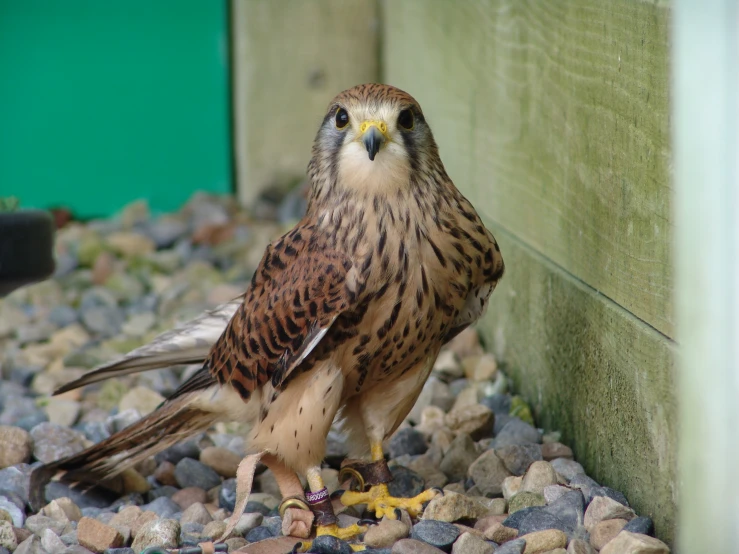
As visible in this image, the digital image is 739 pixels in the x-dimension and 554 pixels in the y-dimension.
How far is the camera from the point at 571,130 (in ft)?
8.34

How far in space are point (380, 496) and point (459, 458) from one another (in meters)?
0.32

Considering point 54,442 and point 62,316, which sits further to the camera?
point 62,316

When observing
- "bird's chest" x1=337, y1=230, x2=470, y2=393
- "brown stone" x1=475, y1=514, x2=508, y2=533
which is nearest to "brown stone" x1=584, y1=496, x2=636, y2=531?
"brown stone" x1=475, y1=514, x2=508, y2=533

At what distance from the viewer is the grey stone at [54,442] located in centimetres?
280

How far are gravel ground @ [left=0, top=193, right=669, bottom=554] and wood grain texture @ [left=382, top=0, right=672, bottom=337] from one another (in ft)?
1.62

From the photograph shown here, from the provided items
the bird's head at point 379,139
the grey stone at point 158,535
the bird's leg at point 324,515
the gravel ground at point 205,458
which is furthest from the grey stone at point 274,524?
the bird's head at point 379,139

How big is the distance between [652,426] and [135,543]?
1.21 metres

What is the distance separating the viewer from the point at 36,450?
2.81m

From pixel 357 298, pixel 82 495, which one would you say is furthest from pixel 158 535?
pixel 357 298

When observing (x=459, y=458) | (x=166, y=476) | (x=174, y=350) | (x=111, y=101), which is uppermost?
(x=111, y=101)

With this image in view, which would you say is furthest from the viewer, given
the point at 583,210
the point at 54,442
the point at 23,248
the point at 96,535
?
the point at 23,248

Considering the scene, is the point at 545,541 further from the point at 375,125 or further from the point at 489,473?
the point at 375,125

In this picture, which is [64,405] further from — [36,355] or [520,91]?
[520,91]

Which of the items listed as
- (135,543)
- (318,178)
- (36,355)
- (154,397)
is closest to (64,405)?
(154,397)
